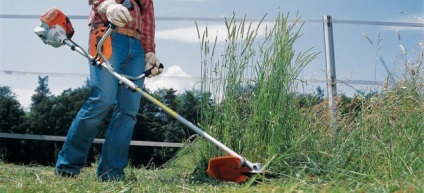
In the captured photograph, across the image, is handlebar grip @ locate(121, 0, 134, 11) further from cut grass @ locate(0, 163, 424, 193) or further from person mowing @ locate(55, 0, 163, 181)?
cut grass @ locate(0, 163, 424, 193)

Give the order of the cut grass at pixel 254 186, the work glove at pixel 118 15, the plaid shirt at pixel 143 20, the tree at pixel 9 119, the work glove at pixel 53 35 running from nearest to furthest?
the cut grass at pixel 254 186, the work glove at pixel 118 15, the plaid shirt at pixel 143 20, the work glove at pixel 53 35, the tree at pixel 9 119

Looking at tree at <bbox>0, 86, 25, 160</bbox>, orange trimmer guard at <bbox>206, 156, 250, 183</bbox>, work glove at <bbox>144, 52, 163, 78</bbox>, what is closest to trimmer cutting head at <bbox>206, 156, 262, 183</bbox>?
orange trimmer guard at <bbox>206, 156, 250, 183</bbox>

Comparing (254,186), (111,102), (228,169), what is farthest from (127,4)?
(254,186)

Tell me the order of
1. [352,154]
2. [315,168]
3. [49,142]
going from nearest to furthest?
[315,168] → [352,154] → [49,142]

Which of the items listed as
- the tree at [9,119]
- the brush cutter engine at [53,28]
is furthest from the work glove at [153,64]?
the tree at [9,119]

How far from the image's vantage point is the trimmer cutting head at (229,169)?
293cm

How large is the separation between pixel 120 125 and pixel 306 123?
3.16ft

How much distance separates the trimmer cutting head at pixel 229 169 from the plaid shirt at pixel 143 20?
0.82m

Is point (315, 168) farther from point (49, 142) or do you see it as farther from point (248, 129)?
point (49, 142)

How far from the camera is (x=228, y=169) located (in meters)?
2.97

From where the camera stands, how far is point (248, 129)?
319cm

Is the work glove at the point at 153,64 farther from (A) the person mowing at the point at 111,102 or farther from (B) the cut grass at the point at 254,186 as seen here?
(B) the cut grass at the point at 254,186

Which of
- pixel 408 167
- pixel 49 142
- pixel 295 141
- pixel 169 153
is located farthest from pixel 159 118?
pixel 408 167

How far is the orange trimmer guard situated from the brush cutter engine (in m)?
1.11
